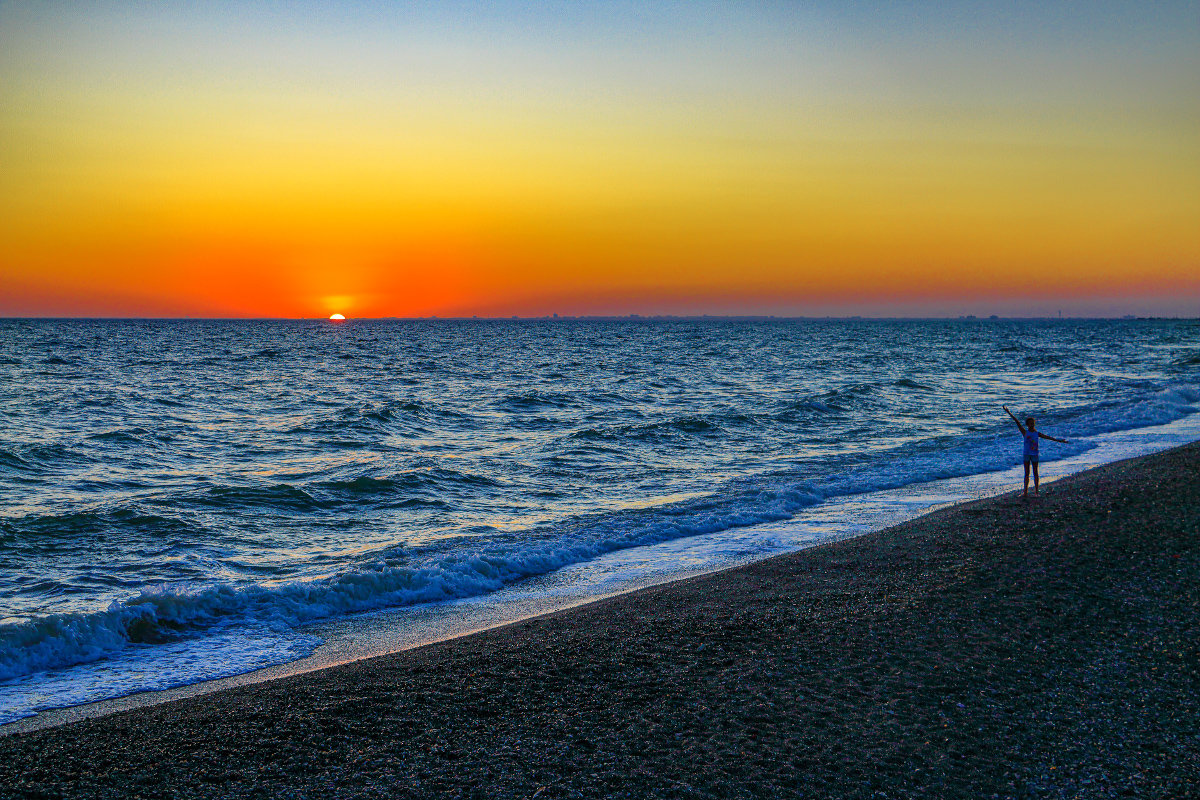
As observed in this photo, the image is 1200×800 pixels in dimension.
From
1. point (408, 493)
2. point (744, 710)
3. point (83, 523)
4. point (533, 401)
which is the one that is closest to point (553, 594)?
point (744, 710)

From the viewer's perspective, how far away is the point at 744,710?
6.12m

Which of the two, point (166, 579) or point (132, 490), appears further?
point (132, 490)

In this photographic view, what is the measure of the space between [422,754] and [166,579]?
288 inches

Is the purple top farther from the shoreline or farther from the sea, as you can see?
the sea

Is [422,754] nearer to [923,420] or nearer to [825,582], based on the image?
[825,582]

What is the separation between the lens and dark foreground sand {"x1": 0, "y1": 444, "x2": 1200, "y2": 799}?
5.21 metres

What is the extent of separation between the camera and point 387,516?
51.3 feet

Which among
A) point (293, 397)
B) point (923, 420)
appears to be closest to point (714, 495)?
point (923, 420)

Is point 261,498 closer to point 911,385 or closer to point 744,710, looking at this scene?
point 744,710

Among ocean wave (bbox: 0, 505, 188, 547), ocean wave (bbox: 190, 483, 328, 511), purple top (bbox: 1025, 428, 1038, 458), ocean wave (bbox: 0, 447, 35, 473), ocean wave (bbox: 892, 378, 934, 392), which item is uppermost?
purple top (bbox: 1025, 428, 1038, 458)

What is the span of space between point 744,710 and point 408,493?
41.2 feet

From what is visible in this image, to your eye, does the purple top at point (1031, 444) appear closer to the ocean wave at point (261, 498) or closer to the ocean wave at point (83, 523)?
the ocean wave at point (261, 498)


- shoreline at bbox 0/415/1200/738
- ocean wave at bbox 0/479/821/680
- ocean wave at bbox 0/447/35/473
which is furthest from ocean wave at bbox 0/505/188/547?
shoreline at bbox 0/415/1200/738

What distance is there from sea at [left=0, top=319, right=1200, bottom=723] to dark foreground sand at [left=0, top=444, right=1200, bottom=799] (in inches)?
76.0
